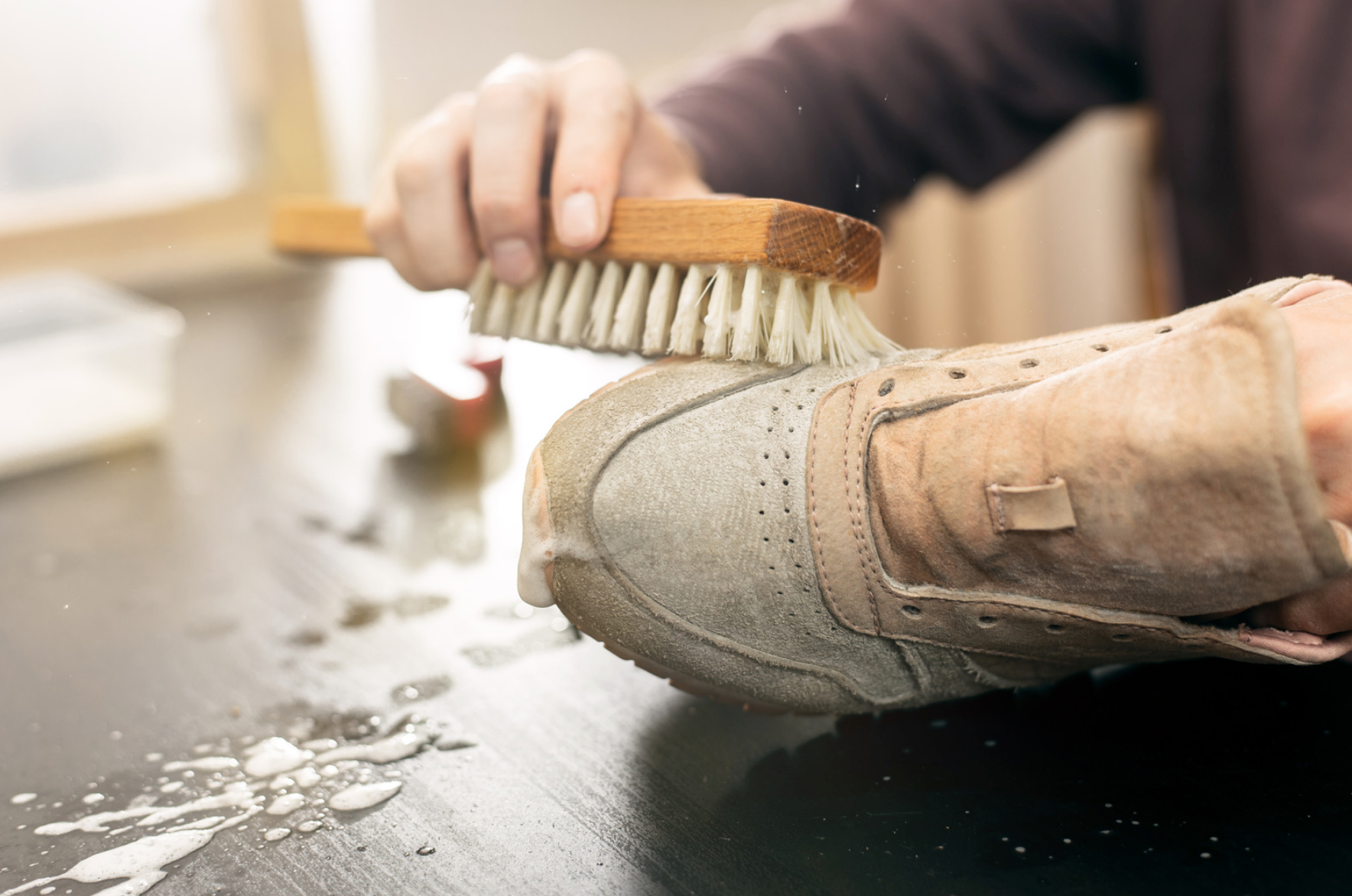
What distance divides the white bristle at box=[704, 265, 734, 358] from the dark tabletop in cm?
9

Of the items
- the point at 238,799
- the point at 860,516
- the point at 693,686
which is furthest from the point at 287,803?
the point at 860,516

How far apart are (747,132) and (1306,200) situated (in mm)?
559

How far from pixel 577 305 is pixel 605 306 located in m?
0.03

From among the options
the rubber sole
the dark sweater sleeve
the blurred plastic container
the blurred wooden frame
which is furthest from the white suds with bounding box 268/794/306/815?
the blurred wooden frame

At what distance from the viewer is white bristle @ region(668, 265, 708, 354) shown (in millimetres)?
551

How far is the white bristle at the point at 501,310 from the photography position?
679mm

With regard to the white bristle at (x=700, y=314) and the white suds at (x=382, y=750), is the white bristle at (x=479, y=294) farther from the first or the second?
the white suds at (x=382, y=750)

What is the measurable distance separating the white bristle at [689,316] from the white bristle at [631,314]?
4cm

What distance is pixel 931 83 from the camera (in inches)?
48.3

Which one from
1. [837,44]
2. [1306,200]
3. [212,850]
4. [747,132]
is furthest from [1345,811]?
[837,44]

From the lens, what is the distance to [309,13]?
1.70 meters

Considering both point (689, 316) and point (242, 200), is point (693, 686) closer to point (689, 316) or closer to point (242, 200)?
point (689, 316)

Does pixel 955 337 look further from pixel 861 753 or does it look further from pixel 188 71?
pixel 188 71

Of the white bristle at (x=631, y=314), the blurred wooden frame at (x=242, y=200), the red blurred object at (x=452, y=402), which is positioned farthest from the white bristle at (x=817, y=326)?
the blurred wooden frame at (x=242, y=200)
